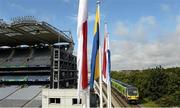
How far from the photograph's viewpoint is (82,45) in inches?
571

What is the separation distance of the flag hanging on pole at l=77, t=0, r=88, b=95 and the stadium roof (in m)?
49.5

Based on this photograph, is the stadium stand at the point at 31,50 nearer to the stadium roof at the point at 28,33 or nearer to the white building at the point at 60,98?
the stadium roof at the point at 28,33

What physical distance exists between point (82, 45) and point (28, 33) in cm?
5939

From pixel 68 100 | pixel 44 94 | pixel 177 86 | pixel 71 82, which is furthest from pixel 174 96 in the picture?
pixel 71 82

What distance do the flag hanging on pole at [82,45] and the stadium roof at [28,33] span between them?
4948 centimetres

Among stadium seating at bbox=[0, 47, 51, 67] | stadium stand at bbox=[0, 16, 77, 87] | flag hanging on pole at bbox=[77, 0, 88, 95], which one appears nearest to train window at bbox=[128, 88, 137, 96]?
stadium stand at bbox=[0, 16, 77, 87]

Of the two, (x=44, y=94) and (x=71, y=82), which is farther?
(x=71, y=82)

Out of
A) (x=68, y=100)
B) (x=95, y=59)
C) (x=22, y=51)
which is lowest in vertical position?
(x=68, y=100)

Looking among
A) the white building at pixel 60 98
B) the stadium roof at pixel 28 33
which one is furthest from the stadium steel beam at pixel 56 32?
the white building at pixel 60 98

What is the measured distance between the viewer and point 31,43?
86688mm

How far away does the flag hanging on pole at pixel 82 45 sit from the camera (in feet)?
47.0

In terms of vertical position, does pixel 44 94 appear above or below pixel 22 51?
below

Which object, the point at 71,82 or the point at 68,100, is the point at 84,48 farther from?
the point at 71,82

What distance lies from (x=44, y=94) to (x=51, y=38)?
2563 cm
